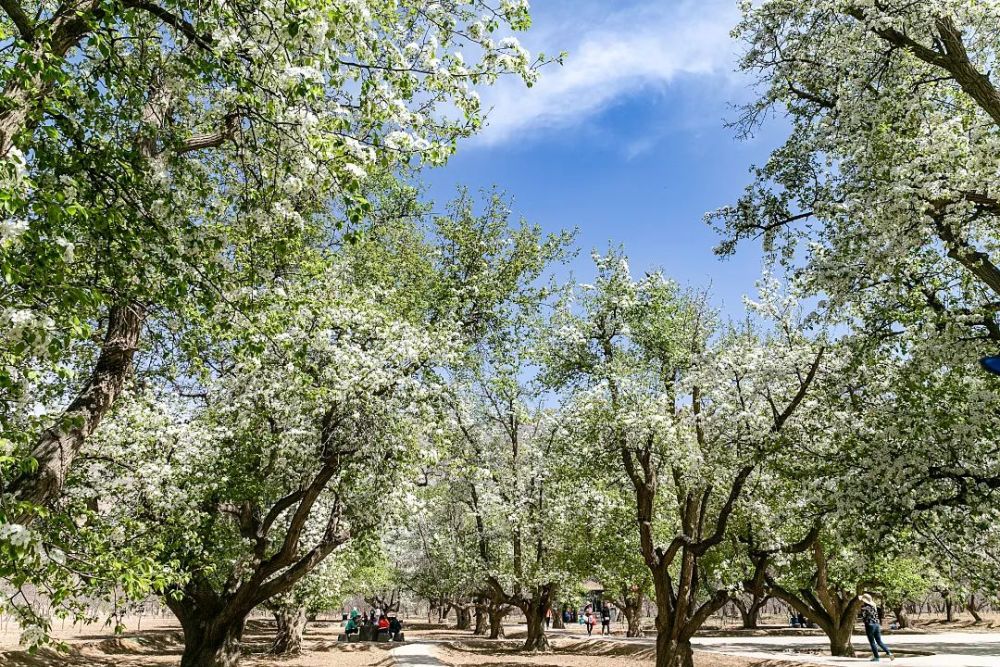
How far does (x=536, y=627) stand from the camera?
105 ft

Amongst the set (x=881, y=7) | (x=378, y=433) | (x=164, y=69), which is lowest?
(x=378, y=433)

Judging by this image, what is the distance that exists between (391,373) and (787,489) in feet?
34.0

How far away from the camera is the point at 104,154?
22.7ft

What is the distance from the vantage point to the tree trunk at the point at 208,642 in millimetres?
16141

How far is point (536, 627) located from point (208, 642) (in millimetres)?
19233

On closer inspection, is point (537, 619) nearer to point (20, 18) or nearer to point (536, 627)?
point (536, 627)

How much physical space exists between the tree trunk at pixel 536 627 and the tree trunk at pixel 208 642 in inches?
700

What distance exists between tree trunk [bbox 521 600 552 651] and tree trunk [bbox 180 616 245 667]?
1779cm

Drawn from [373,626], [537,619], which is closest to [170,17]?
[537,619]

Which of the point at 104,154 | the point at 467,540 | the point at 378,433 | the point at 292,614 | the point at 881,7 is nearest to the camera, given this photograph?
the point at 104,154

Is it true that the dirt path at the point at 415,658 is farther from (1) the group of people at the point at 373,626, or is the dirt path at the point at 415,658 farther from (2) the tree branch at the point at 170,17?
(2) the tree branch at the point at 170,17

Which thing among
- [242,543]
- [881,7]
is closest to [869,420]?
[881,7]

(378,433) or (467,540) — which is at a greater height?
(378,433)

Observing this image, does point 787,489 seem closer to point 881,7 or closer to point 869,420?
point 869,420
